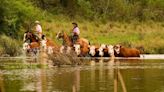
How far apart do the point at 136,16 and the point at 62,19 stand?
8.53 meters

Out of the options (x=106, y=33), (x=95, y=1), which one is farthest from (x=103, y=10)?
(x=106, y=33)

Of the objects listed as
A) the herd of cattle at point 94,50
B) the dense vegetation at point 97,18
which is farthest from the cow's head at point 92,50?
the dense vegetation at point 97,18

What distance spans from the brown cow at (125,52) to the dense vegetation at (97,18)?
366 cm

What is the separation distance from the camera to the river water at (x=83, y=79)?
705 inches

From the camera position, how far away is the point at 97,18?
2218 inches

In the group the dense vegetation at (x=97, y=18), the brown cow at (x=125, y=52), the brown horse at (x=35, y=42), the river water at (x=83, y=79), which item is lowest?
the river water at (x=83, y=79)

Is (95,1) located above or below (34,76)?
above

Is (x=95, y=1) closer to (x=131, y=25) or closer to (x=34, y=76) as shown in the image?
(x=131, y=25)

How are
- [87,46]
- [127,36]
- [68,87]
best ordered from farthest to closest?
[127,36] < [87,46] < [68,87]

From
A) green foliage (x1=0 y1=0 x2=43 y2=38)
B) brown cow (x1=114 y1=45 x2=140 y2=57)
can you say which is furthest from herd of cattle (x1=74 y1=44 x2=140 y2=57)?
green foliage (x1=0 y1=0 x2=43 y2=38)

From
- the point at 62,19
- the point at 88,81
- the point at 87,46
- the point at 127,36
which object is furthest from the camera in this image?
the point at 62,19

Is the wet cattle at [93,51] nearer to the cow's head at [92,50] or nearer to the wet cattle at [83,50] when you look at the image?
the cow's head at [92,50]

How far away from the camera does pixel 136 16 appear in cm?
5925

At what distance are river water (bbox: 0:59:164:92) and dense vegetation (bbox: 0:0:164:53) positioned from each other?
16022 millimetres
